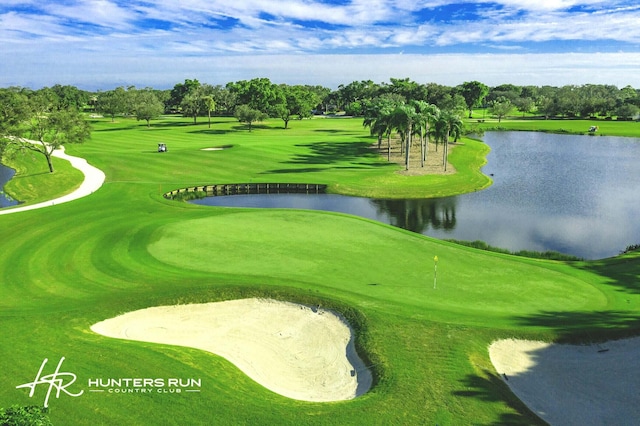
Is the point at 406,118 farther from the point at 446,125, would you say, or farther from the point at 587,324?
the point at 587,324

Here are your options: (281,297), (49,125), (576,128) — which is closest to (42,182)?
(49,125)

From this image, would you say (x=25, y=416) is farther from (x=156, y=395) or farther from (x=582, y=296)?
(x=582, y=296)

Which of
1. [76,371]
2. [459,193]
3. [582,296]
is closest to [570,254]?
[582,296]

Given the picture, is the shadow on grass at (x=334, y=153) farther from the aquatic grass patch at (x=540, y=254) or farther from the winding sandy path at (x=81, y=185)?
the aquatic grass patch at (x=540, y=254)

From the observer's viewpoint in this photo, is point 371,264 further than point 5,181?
No

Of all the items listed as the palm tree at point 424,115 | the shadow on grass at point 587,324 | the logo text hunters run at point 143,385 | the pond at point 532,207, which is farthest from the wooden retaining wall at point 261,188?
the logo text hunters run at point 143,385

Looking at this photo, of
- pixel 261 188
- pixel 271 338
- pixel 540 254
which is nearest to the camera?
pixel 271 338

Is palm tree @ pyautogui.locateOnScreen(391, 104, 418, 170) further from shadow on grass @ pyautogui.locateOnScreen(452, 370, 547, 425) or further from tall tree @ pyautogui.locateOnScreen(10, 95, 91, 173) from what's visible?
shadow on grass @ pyautogui.locateOnScreen(452, 370, 547, 425)
